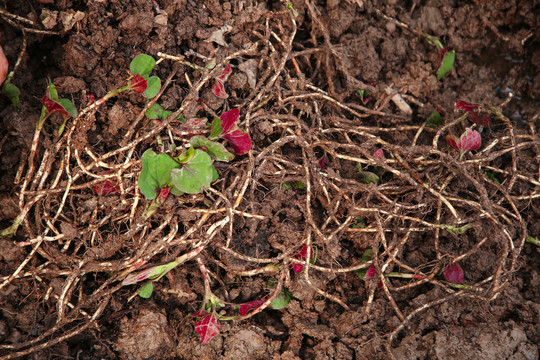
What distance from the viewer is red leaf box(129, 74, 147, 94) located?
140 cm

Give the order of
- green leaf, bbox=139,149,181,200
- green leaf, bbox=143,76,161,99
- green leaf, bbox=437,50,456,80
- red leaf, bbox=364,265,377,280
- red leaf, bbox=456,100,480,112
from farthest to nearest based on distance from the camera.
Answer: green leaf, bbox=437,50,456,80, red leaf, bbox=456,100,480,112, red leaf, bbox=364,265,377,280, green leaf, bbox=143,76,161,99, green leaf, bbox=139,149,181,200

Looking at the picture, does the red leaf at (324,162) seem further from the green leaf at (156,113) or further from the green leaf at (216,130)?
the green leaf at (156,113)

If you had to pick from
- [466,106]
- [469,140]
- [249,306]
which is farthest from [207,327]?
[466,106]

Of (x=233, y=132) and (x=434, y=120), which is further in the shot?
(x=434, y=120)

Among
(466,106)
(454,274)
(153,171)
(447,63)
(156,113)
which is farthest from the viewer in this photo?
(447,63)

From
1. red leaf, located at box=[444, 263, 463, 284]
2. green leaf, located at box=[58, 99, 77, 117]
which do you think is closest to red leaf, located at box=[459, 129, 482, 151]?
red leaf, located at box=[444, 263, 463, 284]

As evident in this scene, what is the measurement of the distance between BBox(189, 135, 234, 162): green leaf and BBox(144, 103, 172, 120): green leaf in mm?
153

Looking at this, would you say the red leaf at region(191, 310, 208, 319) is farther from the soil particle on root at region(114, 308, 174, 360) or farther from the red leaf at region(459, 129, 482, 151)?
the red leaf at region(459, 129, 482, 151)

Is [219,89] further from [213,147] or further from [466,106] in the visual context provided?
Answer: [466,106]

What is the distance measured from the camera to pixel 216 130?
56.1 inches

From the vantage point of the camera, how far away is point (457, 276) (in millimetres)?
1574

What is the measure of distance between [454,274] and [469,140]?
0.51 metres

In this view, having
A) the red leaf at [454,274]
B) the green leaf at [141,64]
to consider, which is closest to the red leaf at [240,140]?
the green leaf at [141,64]

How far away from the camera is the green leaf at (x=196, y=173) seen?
1350 mm
